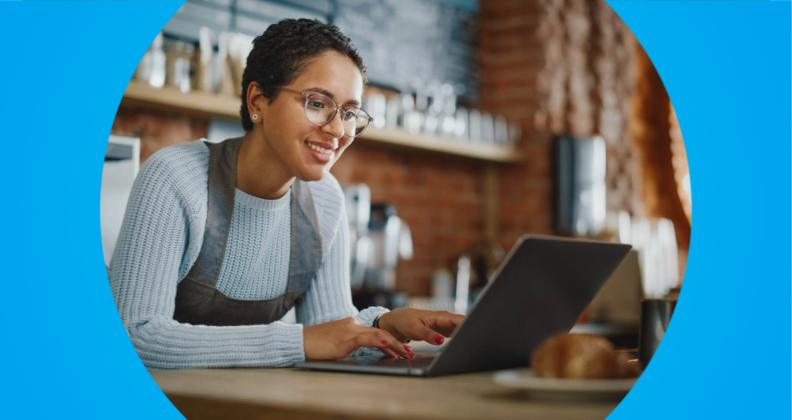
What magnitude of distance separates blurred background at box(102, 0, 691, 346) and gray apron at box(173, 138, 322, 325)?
4.44 ft

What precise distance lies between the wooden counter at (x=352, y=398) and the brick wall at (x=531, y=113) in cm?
210

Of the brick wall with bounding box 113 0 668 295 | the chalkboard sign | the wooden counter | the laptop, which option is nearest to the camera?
the wooden counter

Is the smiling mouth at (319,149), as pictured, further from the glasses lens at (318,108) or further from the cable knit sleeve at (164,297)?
the cable knit sleeve at (164,297)

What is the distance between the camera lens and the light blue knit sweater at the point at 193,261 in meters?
0.82

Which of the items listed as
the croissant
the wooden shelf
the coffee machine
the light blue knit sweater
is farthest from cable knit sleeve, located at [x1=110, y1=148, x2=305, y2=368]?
the coffee machine

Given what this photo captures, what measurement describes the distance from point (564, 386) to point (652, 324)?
1.01 ft

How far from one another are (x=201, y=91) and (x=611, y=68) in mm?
1630

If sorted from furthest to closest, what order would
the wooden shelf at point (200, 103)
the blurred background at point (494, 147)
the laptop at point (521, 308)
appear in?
1. the blurred background at point (494, 147)
2. the wooden shelf at point (200, 103)
3. the laptop at point (521, 308)

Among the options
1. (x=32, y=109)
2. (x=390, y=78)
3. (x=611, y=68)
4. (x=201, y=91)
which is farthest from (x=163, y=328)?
(x=611, y=68)

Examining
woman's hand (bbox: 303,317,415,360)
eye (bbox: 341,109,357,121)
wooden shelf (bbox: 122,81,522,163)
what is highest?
wooden shelf (bbox: 122,81,522,163)

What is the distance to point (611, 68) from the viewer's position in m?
3.17

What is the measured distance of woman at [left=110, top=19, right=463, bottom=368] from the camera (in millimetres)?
829

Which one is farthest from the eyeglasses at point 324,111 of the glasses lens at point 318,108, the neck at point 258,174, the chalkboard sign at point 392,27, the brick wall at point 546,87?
the brick wall at point 546,87

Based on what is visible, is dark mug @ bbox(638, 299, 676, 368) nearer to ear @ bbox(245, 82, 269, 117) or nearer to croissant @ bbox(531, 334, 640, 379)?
croissant @ bbox(531, 334, 640, 379)
